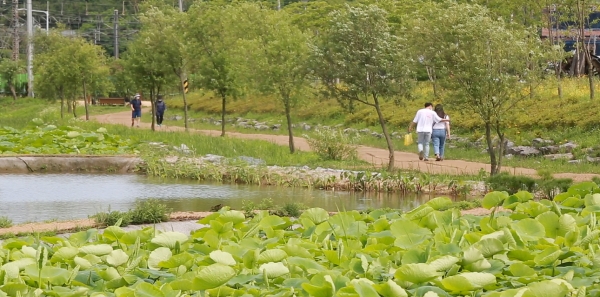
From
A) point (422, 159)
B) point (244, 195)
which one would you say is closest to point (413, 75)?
point (422, 159)

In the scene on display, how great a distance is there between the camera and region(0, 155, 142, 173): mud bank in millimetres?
19594

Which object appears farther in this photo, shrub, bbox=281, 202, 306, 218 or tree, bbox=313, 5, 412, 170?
tree, bbox=313, 5, 412, 170

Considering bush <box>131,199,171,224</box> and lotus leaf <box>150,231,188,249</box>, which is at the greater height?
lotus leaf <box>150,231,188,249</box>

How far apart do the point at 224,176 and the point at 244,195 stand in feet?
10.6

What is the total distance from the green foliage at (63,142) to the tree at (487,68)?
7.69 metres

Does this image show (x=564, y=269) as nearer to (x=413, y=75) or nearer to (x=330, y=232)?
(x=330, y=232)

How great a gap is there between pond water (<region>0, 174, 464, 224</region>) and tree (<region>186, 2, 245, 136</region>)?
12290 millimetres

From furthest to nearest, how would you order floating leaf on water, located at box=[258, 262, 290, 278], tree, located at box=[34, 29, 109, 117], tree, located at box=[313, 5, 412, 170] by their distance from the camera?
1. tree, located at box=[34, 29, 109, 117]
2. tree, located at box=[313, 5, 412, 170]
3. floating leaf on water, located at box=[258, 262, 290, 278]

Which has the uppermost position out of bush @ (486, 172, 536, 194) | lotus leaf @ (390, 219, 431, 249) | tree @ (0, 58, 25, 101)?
tree @ (0, 58, 25, 101)

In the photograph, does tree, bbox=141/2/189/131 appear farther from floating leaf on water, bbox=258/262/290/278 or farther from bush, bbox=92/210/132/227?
floating leaf on water, bbox=258/262/290/278

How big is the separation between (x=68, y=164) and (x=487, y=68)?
856 cm

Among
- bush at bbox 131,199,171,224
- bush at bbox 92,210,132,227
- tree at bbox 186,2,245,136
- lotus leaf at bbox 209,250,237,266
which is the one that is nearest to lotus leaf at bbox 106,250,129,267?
lotus leaf at bbox 209,250,237,266

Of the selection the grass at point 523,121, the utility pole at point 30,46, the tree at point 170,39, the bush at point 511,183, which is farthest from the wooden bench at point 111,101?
the bush at point 511,183

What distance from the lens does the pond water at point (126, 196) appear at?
1370 centimetres
